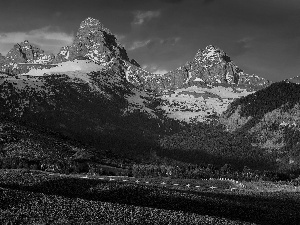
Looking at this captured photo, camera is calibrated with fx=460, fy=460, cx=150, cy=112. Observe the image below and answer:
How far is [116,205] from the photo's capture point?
77.0 m

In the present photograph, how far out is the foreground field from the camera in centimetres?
6894

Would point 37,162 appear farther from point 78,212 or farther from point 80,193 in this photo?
point 78,212

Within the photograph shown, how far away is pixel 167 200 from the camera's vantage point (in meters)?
93.0

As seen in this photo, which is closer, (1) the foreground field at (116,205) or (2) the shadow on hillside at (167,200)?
(1) the foreground field at (116,205)

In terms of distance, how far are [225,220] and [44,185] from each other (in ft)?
135

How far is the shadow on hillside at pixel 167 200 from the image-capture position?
88.4 metres

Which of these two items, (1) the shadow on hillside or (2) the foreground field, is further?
(1) the shadow on hillside

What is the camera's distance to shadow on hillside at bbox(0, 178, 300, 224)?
8841cm

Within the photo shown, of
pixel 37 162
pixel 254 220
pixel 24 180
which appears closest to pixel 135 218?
pixel 254 220

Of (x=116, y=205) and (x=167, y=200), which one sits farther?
(x=167, y=200)

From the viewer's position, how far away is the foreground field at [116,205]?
68.9 meters

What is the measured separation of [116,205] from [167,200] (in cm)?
1856

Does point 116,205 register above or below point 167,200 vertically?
above

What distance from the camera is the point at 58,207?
A: 2859 inches
